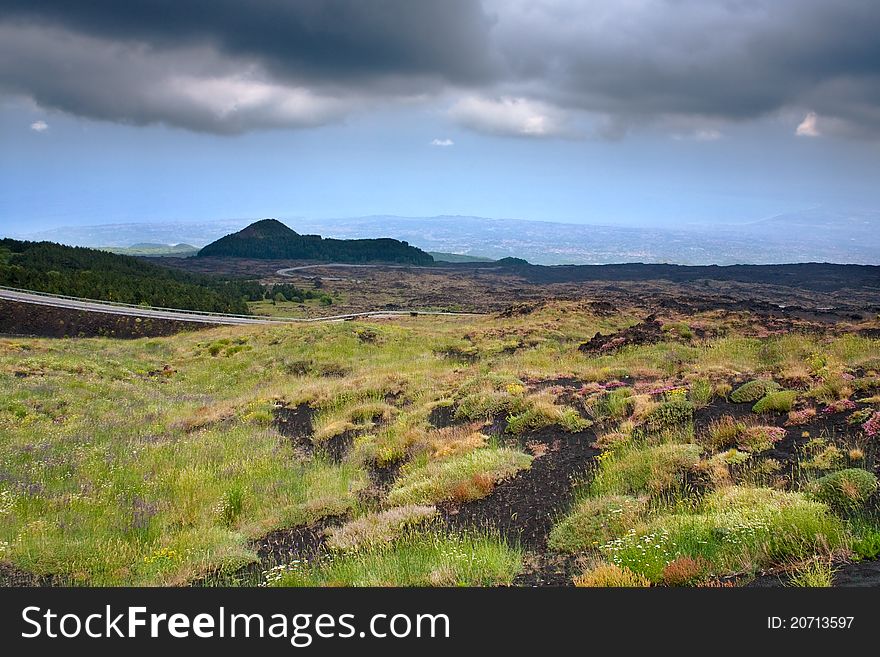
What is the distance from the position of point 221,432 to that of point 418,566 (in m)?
11.1

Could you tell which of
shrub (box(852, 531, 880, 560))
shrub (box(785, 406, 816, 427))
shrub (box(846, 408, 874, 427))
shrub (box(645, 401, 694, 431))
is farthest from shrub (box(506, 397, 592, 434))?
shrub (box(852, 531, 880, 560))

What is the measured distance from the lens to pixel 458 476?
31.7ft

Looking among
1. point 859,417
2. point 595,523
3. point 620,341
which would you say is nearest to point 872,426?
point 859,417

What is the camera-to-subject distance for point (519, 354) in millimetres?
26484

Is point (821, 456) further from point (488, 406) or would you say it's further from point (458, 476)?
point (488, 406)

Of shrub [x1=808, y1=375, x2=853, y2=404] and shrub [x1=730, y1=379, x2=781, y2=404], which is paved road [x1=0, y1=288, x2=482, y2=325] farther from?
shrub [x1=808, y1=375, x2=853, y2=404]

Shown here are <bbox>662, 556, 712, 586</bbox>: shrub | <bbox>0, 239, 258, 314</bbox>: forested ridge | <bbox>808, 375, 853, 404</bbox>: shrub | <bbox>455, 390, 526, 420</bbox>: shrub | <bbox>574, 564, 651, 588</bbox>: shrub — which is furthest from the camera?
<bbox>0, 239, 258, 314</bbox>: forested ridge

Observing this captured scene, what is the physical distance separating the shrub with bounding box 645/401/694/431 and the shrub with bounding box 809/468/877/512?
13.7 ft

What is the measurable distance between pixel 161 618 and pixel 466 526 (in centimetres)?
436

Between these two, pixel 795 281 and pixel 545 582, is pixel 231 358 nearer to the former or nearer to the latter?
pixel 545 582

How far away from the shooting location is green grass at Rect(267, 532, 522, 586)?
5738mm

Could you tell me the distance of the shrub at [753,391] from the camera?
1224 centimetres

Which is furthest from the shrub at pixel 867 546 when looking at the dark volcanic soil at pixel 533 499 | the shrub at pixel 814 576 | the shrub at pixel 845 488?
the dark volcanic soil at pixel 533 499

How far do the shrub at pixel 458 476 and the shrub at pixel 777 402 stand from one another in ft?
18.0
